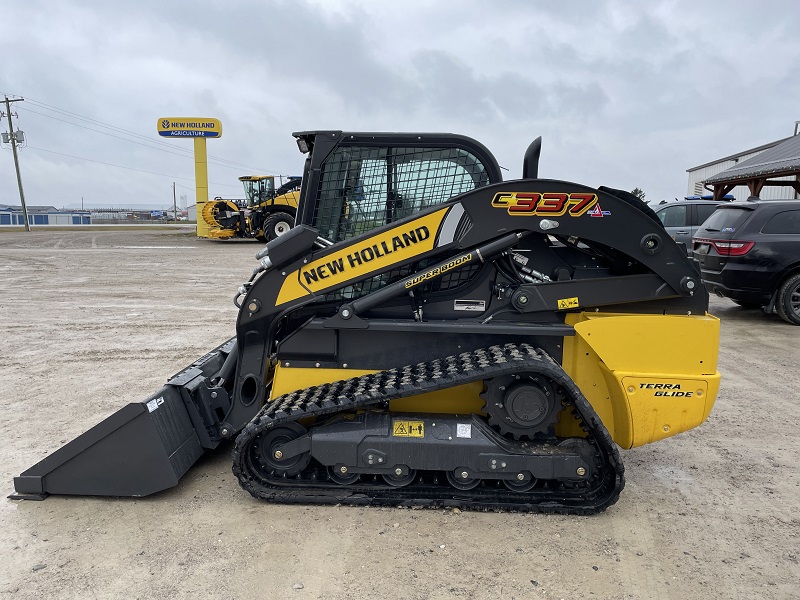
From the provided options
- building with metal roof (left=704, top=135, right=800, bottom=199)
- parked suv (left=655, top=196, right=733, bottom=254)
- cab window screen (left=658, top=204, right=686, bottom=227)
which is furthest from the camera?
building with metal roof (left=704, top=135, right=800, bottom=199)

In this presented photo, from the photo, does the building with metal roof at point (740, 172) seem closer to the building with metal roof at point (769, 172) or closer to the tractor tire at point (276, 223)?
the building with metal roof at point (769, 172)

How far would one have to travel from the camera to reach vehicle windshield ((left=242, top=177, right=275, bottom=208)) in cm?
2602

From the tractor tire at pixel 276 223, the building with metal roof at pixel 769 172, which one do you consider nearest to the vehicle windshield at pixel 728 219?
the building with metal roof at pixel 769 172

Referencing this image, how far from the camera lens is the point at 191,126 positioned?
33.5 meters

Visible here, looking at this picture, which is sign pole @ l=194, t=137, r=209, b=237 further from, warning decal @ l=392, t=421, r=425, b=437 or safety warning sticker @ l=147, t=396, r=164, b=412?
warning decal @ l=392, t=421, r=425, b=437

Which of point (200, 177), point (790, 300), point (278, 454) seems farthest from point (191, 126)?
point (278, 454)

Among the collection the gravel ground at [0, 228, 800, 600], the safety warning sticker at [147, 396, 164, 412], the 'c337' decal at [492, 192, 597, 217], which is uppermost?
the 'c337' decal at [492, 192, 597, 217]

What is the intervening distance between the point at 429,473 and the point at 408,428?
1.29 ft

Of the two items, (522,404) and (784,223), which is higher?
(784,223)

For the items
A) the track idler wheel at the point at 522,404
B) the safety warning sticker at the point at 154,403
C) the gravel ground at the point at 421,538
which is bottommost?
the gravel ground at the point at 421,538

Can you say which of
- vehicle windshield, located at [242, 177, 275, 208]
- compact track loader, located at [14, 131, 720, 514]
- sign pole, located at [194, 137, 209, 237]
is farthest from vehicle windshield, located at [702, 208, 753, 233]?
sign pole, located at [194, 137, 209, 237]

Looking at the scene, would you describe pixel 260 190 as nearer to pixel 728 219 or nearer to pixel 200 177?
pixel 200 177

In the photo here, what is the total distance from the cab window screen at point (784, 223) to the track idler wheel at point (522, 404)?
7.32m

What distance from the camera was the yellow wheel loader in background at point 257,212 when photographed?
24969 millimetres
